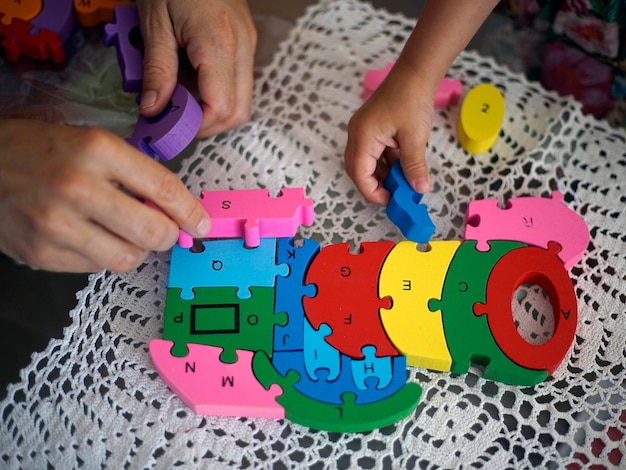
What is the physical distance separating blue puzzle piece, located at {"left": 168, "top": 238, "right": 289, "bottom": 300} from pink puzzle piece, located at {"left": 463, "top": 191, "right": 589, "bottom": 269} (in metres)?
0.23

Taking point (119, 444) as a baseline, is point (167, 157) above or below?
above

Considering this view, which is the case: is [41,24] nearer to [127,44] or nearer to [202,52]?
[127,44]

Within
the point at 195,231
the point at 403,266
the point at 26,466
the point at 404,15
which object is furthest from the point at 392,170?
the point at 26,466

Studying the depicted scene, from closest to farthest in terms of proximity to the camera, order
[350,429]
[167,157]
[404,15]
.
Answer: [350,429] < [167,157] < [404,15]

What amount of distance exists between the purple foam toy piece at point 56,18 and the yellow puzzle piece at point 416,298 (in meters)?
0.58

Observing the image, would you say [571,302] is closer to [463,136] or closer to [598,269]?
[598,269]

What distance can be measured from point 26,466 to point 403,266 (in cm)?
44

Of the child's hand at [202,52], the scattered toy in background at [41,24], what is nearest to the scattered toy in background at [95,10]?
the scattered toy in background at [41,24]

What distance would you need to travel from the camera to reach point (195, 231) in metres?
0.68

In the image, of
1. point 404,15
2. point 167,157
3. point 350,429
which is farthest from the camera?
point 404,15

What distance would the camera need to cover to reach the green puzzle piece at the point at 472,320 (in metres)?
0.65

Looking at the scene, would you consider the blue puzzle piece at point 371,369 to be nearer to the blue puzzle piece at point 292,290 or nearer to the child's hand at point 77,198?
the blue puzzle piece at point 292,290

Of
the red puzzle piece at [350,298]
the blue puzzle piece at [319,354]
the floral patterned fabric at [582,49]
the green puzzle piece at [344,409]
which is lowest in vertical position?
the green puzzle piece at [344,409]

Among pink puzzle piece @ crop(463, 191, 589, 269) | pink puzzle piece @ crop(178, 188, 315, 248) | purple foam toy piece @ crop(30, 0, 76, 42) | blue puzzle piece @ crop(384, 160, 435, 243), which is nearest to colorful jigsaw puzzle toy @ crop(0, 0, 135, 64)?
purple foam toy piece @ crop(30, 0, 76, 42)
